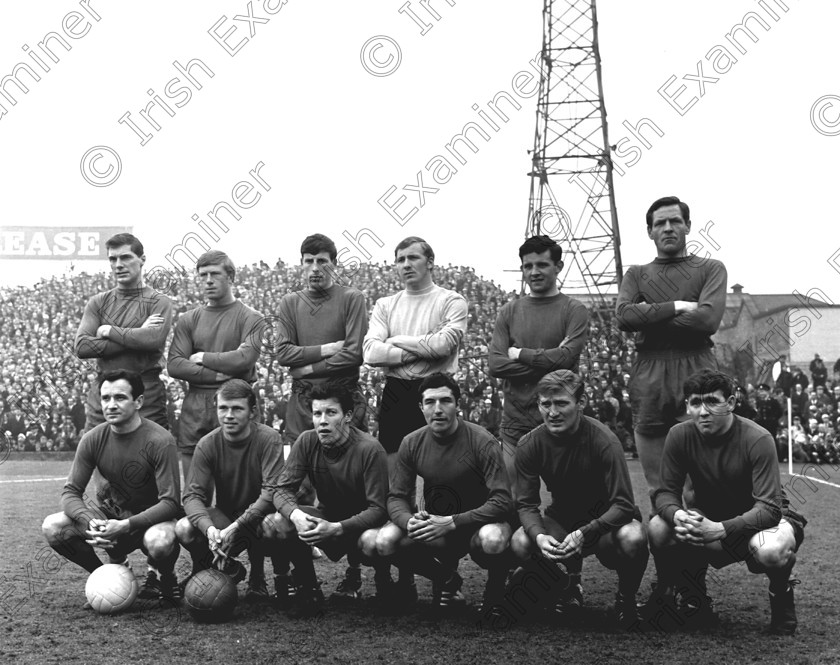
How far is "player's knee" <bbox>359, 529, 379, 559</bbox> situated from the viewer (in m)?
5.15

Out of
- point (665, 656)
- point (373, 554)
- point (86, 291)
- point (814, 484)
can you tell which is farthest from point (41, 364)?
point (665, 656)

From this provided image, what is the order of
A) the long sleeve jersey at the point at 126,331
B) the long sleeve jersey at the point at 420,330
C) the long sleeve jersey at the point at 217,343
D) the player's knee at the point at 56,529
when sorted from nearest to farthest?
the player's knee at the point at 56,529 → the long sleeve jersey at the point at 420,330 → the long sleeve jersey at the point at 217,343 → the long sleeve jersey at the point at 126,331

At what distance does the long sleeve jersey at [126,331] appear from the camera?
6156 millimetres

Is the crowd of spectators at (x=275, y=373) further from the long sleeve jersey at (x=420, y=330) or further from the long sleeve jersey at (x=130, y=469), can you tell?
the long sleeve jersey at (x=130, y=469)

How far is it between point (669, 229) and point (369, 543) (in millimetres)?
2622

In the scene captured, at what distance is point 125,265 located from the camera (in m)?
6.31

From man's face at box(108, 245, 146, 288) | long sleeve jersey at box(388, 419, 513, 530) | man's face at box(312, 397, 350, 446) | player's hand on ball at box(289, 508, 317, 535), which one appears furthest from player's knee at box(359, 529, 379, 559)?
man's face at box(108, 245, 146, 288)

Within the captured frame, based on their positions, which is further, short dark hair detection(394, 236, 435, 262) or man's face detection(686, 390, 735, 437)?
short dark hair detection(394, 236, 435, 262)

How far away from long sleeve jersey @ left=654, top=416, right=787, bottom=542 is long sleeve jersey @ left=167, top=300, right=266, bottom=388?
9.32 ft

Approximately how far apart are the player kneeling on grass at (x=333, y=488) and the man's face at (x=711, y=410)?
181 centimetres

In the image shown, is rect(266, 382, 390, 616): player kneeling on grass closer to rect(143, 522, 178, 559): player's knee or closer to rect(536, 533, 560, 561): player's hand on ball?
rect(143, 522, 178, 559): player's knee

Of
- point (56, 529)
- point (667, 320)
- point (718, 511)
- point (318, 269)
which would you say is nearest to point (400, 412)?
point (318, 269)

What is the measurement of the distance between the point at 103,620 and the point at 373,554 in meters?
1.54
